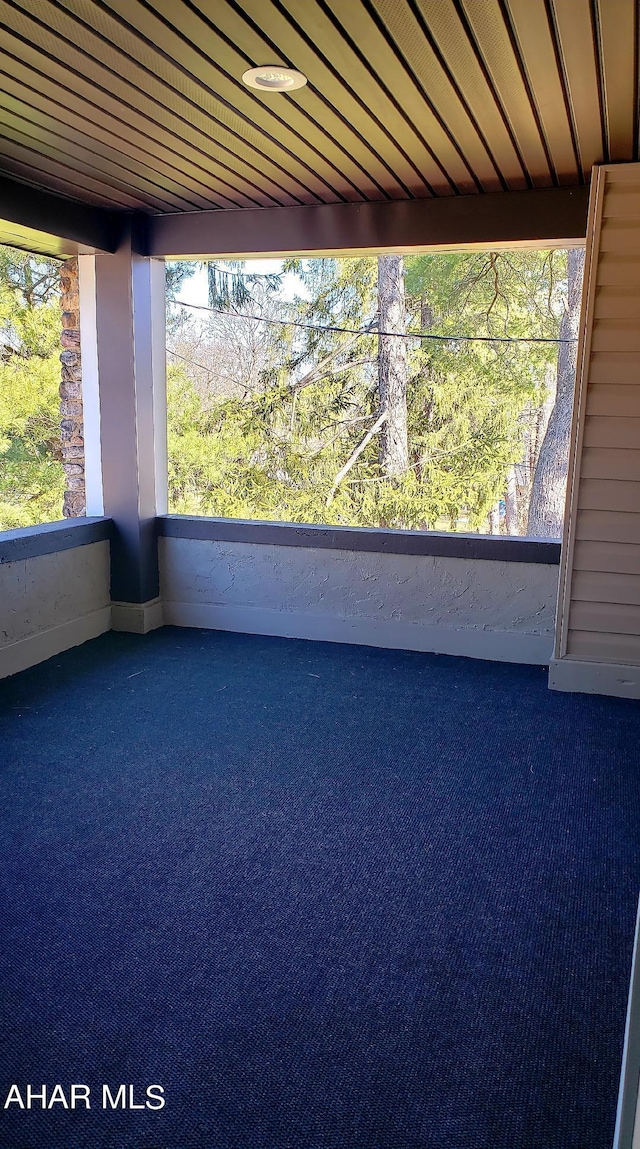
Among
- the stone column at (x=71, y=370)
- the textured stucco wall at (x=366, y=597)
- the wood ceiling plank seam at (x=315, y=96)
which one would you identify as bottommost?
the textured stucco wall at (x=366, y=597)

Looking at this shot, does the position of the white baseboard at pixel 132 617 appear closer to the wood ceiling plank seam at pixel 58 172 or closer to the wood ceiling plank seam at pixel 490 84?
the wood ceiling plank seam at pixel 58 172

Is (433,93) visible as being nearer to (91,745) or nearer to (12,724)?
(91,745)

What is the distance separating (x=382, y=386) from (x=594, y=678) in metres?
5.30

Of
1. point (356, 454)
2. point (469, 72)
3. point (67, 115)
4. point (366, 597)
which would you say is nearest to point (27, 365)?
point (356, 454)

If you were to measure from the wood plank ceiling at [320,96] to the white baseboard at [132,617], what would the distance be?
86.8 inches

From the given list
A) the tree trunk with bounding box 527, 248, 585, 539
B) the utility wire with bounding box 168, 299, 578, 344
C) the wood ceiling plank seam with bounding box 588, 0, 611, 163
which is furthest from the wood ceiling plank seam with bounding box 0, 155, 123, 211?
the tree trunk with bounding box 527, 248, 585, 539

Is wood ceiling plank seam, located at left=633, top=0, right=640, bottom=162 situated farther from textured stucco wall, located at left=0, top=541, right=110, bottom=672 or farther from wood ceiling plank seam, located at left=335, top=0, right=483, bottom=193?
textured stucco wall, located at left=0, top=541, right=110, bottom=672

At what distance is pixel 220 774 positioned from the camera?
3.00 meters

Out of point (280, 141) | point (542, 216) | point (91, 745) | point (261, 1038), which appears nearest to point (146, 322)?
point (280, 141)

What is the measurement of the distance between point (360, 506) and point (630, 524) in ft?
17.3

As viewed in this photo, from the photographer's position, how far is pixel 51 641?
4.29 meters

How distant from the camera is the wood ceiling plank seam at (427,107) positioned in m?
2.26

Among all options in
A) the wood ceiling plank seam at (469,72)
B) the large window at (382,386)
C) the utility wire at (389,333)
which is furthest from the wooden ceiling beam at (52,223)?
the large window at (382,386)

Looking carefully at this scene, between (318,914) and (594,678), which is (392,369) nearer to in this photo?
(594,678)
